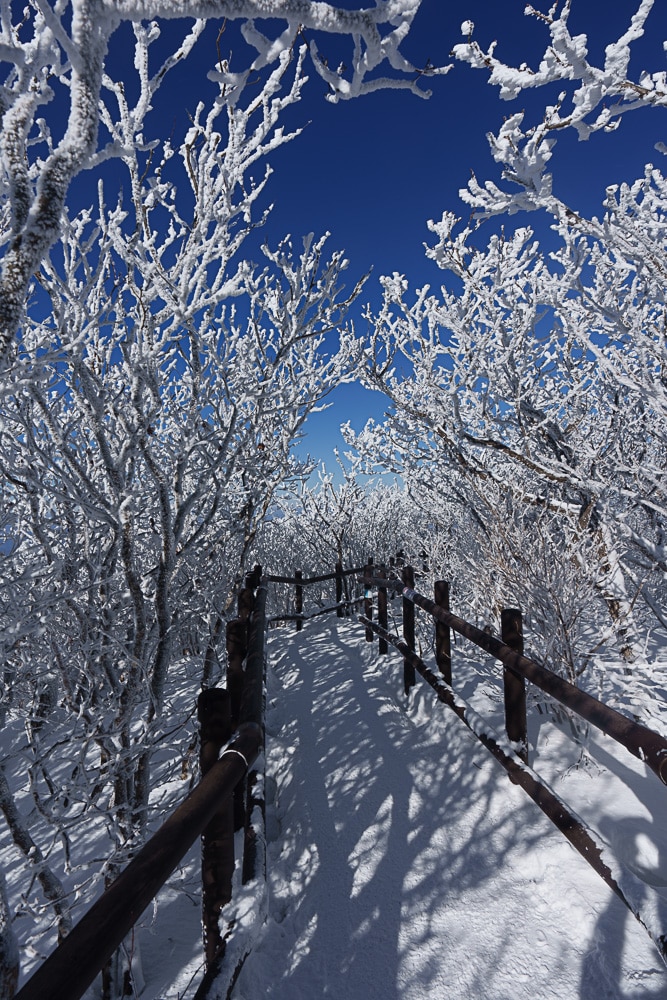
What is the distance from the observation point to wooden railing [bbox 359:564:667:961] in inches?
66.3

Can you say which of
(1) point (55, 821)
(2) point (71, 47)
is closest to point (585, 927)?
(1) point (55, 821)

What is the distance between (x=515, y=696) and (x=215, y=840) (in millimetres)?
2095

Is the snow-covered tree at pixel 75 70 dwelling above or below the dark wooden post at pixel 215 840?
above

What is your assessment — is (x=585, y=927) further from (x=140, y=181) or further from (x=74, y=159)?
(x=140, y=181)

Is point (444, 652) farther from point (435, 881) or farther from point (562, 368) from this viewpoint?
point (562, 368)

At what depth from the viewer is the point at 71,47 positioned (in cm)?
128

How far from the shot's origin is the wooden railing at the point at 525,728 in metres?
1.68

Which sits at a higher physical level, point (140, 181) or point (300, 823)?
point (140, 181)

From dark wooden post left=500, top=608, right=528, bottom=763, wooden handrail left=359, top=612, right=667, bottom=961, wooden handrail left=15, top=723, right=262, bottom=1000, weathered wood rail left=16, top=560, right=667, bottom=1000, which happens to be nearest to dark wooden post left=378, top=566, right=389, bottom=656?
weathered wood rail left=16, top=560, right=667, bottom=1000

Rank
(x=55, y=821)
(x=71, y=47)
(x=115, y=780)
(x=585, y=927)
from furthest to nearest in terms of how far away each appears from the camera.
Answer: (x=115, y=780) < (x=55, y=821) < (x=585, y=927) < (x=71, y=47)

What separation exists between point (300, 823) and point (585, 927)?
1.78 metres

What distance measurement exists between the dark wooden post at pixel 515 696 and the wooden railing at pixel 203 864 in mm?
1600

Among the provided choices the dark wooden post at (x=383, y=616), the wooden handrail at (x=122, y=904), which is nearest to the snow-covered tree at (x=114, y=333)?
the wooden handrail at (x=122, y=904)

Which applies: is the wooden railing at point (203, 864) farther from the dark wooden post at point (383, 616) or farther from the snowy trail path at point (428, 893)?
the dark wooden post at point (383, 616)
